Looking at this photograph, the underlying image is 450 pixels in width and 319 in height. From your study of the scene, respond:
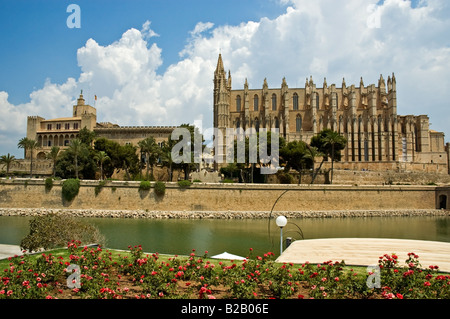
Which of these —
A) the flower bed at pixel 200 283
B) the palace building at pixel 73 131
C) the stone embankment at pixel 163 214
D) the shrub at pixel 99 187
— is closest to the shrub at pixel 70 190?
the stone embankment at pixel 163 214

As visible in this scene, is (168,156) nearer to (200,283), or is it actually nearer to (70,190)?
(70,190)

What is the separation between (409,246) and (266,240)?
25.3 ft

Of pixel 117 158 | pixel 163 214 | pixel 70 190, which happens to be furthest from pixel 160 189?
pixel 117 158

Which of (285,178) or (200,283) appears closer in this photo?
(200,283)

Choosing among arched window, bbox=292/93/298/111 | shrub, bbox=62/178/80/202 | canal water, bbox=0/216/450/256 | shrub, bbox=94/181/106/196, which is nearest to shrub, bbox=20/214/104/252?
canal water, bbox=0/216/450/256

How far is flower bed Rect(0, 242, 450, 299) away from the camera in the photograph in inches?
230

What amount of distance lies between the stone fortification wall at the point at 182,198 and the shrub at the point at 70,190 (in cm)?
38

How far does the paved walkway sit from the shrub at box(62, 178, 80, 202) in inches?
938

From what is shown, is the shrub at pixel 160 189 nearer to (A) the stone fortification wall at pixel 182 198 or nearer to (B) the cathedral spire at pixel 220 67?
(A) the stone fortification wall at pixel 182 198

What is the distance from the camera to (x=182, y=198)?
30938mm

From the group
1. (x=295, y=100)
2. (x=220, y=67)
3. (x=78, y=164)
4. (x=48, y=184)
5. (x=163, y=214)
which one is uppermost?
(x=220, y=67)

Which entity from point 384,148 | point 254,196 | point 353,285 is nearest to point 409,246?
point 353,285

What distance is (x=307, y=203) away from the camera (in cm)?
3228

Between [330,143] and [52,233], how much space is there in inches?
1452
